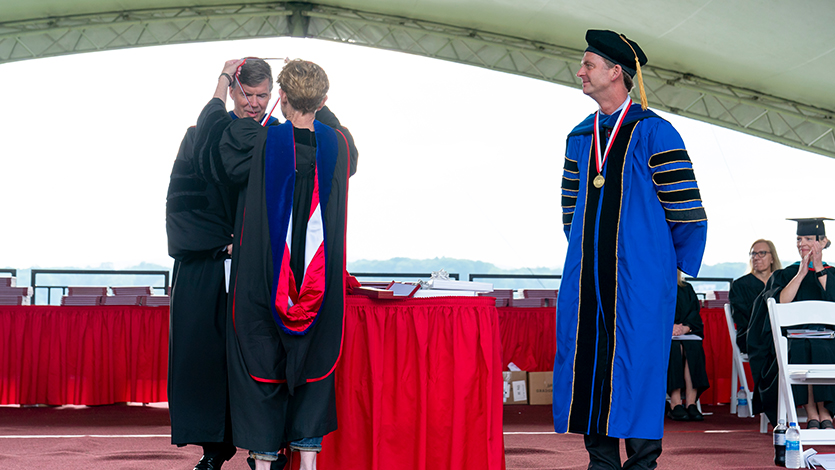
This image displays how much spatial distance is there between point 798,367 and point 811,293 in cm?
106

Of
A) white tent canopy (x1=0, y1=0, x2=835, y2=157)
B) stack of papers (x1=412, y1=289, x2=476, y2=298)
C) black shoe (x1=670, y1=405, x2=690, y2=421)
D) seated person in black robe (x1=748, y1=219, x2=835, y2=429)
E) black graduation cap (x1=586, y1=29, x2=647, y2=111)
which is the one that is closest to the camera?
black graduation cap (x1=586, y1=29, x2=647, y2=111)

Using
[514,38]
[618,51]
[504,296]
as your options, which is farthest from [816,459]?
[514,38]

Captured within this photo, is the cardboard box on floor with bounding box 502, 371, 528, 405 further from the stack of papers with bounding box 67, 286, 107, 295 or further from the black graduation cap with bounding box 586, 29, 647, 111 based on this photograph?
the black graduation cap with bounding box 586, 29, 647, 111

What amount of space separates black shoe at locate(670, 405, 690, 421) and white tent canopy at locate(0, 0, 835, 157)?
4.05 meters

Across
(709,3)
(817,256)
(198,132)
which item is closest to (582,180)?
(198,132)

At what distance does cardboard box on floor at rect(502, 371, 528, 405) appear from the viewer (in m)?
5.32

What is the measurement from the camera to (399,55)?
900cm

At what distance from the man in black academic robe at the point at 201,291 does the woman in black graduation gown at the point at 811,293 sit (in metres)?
3.24

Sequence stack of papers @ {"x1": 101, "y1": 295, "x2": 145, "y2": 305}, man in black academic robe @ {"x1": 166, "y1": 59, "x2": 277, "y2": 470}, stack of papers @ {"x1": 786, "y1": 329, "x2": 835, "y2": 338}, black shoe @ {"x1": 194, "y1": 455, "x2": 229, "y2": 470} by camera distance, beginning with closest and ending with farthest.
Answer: man in black academic robe @ {"x1": 166, "y1": 59, "x2": 277, "y2": 470} < black shoe @ {"x1": 194, "y1": 455, "x2": 229, "y2": 470} < stack of papers @ {"x1": 786, "y1": 329, "x2": 835, "y2": 338} < stack of papers @ {"x1": 101, "y1": 295, "x2": 145, "y2": 305}

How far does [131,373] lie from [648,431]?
4134mm

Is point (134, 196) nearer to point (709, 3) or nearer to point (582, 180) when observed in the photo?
point (709, 3)

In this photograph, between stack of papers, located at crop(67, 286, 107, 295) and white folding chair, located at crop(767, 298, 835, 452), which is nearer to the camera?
white folding chair, located at crop(767, 298, 835, 452)

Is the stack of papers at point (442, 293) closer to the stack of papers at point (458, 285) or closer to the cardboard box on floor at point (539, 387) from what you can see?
the stack of papers at point (458, 285)

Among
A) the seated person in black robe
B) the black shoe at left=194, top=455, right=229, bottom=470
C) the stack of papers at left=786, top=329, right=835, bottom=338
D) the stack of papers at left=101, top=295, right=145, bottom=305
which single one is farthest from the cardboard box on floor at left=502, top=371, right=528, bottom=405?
the black shoe at left=194, top=455, right=229, bottom=470
